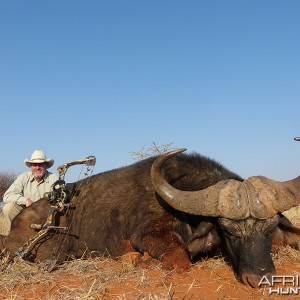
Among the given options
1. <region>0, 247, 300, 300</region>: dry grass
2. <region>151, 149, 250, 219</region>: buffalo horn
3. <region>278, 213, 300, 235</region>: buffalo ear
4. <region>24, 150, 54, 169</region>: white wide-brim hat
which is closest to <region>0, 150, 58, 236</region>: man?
<region>24, 150, 54, 169</region>: white wide-brim hat

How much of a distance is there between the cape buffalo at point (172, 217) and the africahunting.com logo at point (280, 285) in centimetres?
8

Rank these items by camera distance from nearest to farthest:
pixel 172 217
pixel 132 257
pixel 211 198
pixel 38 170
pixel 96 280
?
pixel 96 280, pixel 211 198, pixel 132 257, pixel 172 217, pixel 38 170

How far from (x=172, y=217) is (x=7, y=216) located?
2.99 meters

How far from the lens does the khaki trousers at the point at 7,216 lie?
22.2 feet

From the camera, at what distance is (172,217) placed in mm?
5246

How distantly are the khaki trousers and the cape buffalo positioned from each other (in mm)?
567

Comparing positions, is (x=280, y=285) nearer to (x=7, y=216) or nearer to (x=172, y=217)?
(x=172, y=217)

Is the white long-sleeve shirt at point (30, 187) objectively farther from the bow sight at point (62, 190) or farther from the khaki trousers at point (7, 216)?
the bow sight at point (62, 190)

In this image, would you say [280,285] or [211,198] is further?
[211,198]

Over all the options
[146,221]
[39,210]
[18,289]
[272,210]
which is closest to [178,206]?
[146,221]

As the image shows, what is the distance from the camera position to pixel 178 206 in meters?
4.80

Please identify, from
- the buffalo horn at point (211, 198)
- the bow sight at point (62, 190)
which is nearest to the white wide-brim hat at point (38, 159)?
the bow sight at point (62, 190)

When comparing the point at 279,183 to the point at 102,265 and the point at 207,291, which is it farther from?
the point at 102,265

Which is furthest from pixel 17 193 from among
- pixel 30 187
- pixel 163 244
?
pixel 163 244
